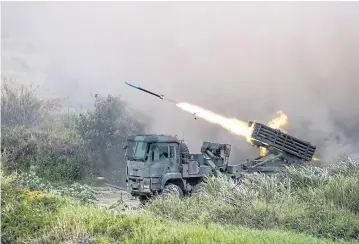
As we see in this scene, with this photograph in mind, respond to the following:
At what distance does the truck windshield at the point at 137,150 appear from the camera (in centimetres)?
1617

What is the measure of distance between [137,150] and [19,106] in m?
18.5

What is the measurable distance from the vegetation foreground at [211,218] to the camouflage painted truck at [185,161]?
257cm

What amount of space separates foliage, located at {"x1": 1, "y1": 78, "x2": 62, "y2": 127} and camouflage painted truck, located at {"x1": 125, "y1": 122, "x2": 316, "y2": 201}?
687 inches

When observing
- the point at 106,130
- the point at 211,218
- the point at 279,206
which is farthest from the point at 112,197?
the point at 106,130

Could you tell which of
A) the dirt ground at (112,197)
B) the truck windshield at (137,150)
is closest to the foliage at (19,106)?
the dirt ground at (112,197)

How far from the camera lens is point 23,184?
1642 centimetres

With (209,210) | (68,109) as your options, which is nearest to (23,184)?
(209,210)

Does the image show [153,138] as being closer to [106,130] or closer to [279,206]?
[279,206]

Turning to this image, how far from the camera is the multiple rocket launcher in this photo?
18.7 metres

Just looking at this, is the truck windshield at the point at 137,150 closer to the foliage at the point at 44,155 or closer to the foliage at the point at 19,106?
the foliage at the point at 44,155

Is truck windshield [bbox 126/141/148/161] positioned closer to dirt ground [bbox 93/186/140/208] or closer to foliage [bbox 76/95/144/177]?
dirt ground [bbox 93/186/140/208]

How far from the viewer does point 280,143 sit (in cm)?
1897

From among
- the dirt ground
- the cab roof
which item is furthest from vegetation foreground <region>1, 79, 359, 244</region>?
the cab roof

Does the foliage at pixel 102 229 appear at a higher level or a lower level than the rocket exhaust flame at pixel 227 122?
lower
